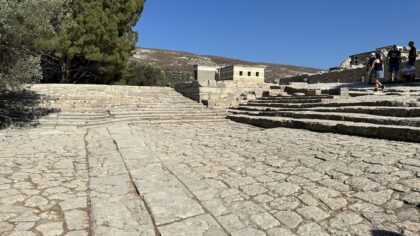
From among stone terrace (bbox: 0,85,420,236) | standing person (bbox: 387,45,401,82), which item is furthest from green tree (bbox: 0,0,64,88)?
standing person (bbox: 387,45,401,82)

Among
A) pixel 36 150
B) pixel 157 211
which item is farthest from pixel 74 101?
pixel 157 211


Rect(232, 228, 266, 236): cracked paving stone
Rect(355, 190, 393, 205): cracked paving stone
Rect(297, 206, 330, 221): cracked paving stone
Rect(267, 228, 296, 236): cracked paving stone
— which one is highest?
Rect(355, 190, 393, 205): cracked paving stone

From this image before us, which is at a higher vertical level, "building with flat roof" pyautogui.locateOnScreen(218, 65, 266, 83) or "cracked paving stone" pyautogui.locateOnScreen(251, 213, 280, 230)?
"building with flat roof" pyautogui.locateOnScreen(218, 65, 266, 83)

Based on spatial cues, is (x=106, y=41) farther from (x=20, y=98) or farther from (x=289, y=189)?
(x=289, y=189)

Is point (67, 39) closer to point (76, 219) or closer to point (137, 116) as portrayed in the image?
point (137, 116)

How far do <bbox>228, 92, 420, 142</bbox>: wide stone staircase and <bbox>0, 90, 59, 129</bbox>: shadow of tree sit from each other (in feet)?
21.4

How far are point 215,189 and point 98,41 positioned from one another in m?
17.3

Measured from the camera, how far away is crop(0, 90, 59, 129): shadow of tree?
1024cm

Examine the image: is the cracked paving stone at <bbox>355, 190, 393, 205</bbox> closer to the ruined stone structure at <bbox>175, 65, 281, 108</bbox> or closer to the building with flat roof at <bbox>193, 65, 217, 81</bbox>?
the ruined stone structure at <bbox>175, 65, 281, 108</bbox>

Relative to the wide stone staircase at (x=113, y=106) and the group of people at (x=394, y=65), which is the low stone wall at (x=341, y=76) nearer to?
the group of people at (x=394, y=65)

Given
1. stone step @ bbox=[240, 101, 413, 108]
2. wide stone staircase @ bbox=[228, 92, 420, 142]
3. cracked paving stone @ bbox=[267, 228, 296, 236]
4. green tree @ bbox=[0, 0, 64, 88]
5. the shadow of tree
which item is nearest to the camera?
cracked paving stone @ bbox=[267, 228, 296, 236]

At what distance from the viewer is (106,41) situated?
64.6 ft

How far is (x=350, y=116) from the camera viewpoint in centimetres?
812

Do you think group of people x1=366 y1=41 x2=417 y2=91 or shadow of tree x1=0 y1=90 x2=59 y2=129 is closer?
shadow of tree x1=0 y1=90 x2=59 y2=129
